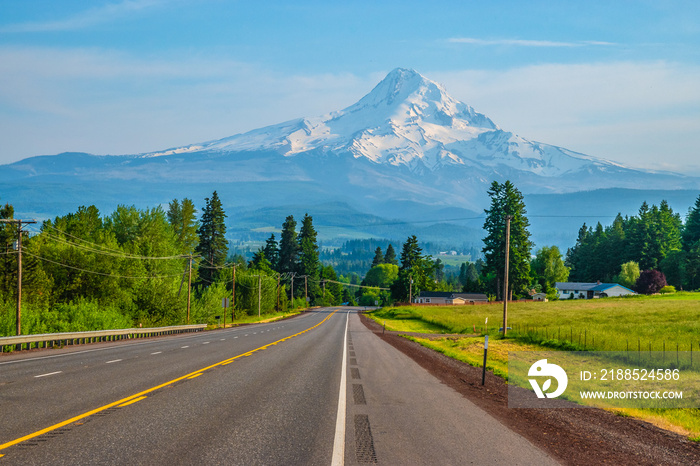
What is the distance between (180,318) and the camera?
196ft

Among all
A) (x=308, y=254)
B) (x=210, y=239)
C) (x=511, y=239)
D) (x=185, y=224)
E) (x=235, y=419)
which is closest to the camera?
(x=235, y=419)

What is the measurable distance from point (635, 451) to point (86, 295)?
6211 centimetres

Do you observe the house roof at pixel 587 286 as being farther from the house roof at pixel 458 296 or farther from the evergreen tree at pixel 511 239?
the evergreen tree at pixel 511 239

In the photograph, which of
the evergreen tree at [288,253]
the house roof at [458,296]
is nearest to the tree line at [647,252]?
the house roof at [458,296]

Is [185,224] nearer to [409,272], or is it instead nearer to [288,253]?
[288,253]

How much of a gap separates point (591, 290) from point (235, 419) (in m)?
135

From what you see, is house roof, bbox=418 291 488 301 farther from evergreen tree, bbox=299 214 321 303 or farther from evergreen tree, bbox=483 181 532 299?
evergreen tree, bbox=483 181 532 299

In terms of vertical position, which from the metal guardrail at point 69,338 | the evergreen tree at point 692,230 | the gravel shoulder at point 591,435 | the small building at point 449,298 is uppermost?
the evergreen tree at point 692,230

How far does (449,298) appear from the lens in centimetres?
14225

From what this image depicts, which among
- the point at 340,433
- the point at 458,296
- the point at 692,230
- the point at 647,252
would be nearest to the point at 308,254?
the point at 458,296

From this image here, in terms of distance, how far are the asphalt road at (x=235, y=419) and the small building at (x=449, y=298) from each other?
125m

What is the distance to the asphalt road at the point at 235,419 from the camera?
332 inches

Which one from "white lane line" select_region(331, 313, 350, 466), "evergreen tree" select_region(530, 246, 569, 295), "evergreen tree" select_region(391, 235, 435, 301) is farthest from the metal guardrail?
"evergreen tree" select_region(530, 246, 569, 295)

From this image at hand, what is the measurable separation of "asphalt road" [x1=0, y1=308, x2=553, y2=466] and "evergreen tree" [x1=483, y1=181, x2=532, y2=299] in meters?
83.1
